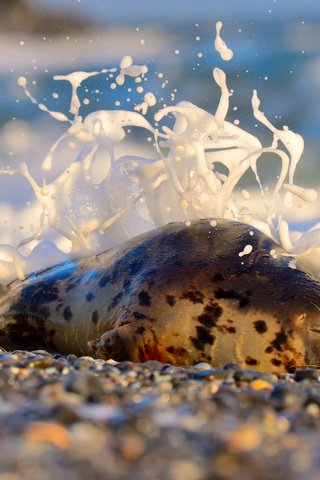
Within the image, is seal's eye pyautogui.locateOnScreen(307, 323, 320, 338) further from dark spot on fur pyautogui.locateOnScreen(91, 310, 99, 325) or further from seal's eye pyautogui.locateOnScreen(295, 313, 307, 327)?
dark spot on fur pyautogui.locateOnScreen(91, 310, 99, 325)

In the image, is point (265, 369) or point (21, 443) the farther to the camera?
point (265, 369)

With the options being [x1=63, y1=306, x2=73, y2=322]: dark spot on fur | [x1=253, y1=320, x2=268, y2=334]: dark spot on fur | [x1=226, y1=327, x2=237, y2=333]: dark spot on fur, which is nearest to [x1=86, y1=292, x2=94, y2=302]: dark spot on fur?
[x1=63, y1=306, x2=73, y2=322]: dark spot on fur

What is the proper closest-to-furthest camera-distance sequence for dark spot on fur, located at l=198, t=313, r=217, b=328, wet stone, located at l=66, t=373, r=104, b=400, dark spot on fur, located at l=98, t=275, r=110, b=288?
wet stone, located at l=66, t=373, r=104, b=400, dark spot on fur, located at l=198, t=313, r=217, b=328, dark spot on fur, located at l=98, t=275, r=110, b=288

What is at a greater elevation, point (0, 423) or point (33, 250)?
point (0, 423)

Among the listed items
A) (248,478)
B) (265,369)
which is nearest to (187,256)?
(265,369)

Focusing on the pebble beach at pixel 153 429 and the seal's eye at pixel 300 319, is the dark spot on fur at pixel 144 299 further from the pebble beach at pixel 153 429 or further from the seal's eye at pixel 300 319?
the pebble beach at pixel 153 429

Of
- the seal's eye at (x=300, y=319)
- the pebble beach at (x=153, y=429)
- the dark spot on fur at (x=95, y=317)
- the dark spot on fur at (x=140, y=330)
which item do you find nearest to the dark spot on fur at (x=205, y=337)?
the dark spot on fur at (x=140, y=330)

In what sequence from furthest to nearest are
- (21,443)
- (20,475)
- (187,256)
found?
(187,256)
(21,443)
(20,475)

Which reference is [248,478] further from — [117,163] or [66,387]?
[117,163]

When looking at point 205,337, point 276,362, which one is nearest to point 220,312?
point 205,337
